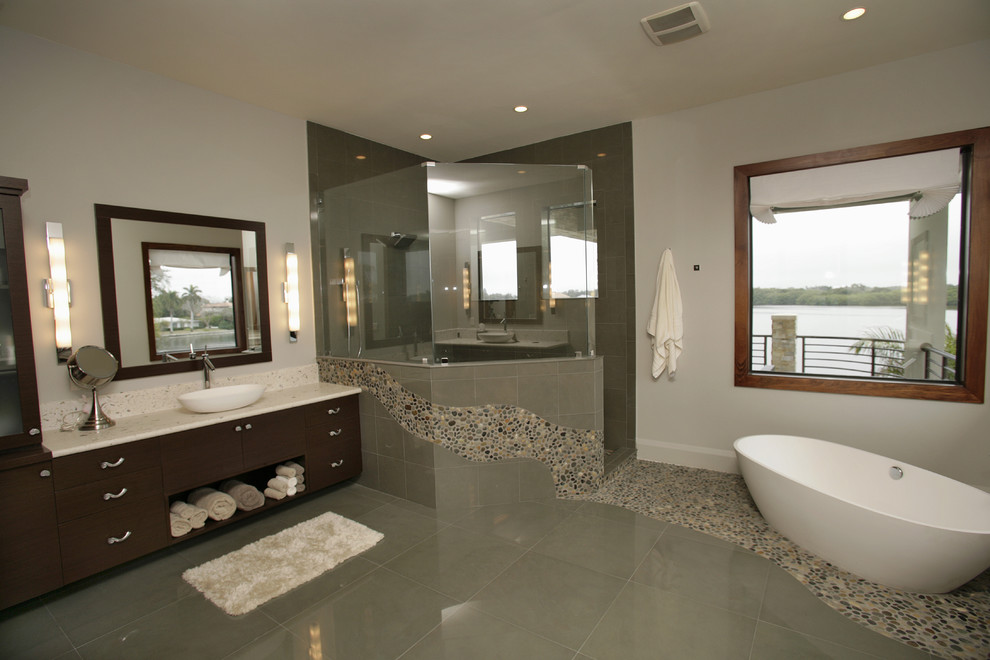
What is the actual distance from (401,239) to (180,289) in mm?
1447

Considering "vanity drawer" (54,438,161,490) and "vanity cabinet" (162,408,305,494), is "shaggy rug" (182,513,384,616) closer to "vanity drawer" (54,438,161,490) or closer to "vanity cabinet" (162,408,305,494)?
"vanity cabinet" (162,408,305,494)

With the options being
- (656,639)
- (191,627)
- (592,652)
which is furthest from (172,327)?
(656,639)

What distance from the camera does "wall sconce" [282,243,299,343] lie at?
140 inches

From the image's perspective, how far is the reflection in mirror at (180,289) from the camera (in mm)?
2748

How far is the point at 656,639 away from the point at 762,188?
3133 mm

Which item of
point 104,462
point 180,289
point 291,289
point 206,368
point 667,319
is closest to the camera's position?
point 104,462

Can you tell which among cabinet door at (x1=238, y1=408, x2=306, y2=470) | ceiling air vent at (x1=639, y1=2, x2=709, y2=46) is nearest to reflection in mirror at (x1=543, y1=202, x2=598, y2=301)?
ceiling air vent at (x1=639, y1=2, x2=709, y2=46)

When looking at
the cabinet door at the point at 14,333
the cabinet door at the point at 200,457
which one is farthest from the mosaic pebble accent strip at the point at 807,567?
the cabinet door at the point at 14,333

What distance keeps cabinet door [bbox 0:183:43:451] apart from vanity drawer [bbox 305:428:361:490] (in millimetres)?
1421

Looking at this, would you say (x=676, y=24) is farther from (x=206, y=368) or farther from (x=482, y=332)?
(x=206, y=368)

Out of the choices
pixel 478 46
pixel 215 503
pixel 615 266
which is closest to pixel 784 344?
pixel 615 266

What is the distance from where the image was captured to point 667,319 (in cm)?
379

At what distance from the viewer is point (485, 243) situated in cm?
323

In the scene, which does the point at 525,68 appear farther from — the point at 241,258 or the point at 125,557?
the point at 125,557
